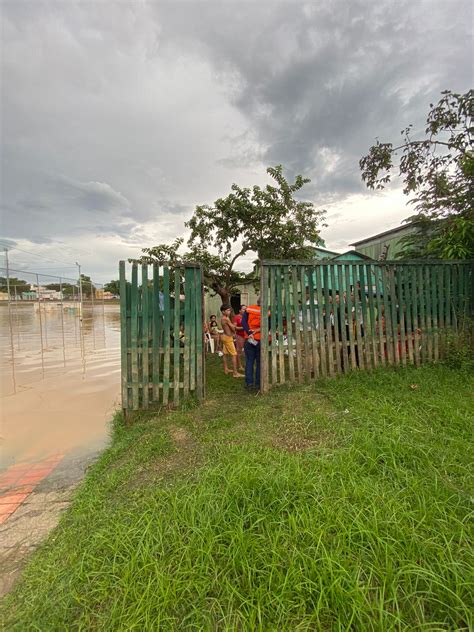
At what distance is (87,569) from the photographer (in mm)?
1553

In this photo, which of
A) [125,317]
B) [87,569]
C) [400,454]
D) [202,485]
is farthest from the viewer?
[125,317]

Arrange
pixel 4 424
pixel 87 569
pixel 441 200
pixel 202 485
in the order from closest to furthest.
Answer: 1. pixel 87 569
2. pixel 202 485
3. pixel 4 424
4. pixel 441 200

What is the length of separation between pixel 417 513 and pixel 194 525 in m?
1.32

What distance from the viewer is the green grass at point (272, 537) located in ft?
4.09

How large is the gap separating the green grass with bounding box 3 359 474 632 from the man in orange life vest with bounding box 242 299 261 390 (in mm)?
1884

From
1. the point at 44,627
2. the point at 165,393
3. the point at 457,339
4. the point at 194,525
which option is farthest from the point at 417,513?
the point at 457,339

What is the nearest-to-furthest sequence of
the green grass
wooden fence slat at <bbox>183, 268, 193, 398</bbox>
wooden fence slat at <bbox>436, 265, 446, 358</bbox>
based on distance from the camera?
the green grass, wooden fence slat at <bbox>183, 268, 193, 398</bbox>, wooden fence slat at <bbox>436, 265, 446, 358</bbox>

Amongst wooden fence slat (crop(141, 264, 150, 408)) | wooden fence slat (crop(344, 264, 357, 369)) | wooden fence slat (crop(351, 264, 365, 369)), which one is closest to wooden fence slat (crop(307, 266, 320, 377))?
wooden fence slat (crop(344, 264, 357, 369))

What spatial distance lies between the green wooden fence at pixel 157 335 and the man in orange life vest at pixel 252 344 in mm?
1025

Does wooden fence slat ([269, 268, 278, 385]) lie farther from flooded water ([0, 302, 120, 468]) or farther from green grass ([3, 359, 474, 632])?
flooded water ([0, 302, 120, 468])

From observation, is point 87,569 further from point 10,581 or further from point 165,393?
point 165,393

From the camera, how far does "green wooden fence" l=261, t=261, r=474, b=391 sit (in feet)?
14.0

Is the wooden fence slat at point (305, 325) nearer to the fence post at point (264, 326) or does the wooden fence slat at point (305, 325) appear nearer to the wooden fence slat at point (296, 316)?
the wooden fence slat at point (296, 316)

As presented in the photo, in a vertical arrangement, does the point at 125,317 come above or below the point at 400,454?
above
